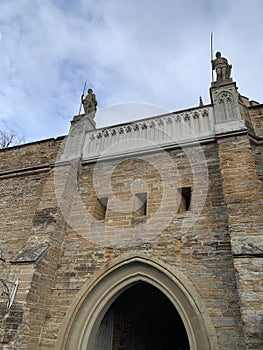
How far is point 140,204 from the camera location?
6.24 meters

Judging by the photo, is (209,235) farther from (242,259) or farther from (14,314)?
(14,314)

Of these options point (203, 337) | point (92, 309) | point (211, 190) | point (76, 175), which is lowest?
point (203, 337)

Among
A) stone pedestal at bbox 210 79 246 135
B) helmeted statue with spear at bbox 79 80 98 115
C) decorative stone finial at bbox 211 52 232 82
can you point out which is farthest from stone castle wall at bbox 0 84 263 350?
helmeted statue with spear at bbox 79 80 98 115

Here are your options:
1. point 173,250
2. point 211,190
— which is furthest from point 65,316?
point 211,190

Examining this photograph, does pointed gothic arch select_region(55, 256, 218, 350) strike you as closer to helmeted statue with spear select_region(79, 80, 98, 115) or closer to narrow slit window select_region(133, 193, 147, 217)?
narrow slit window select_region(133, 193, 147, 217)

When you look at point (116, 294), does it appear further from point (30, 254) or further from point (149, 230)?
point (30, 254)

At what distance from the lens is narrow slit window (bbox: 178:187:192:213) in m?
5.81

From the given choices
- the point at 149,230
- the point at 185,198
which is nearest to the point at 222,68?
the point at 185,198

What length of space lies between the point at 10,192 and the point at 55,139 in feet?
6.47

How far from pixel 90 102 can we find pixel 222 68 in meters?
3.92

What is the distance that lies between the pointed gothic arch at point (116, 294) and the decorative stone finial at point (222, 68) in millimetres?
4735

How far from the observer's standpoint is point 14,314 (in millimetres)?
4828

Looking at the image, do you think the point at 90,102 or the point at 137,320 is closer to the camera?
the point at 137,320

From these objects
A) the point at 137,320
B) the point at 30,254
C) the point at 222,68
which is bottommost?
the point at 137,320
